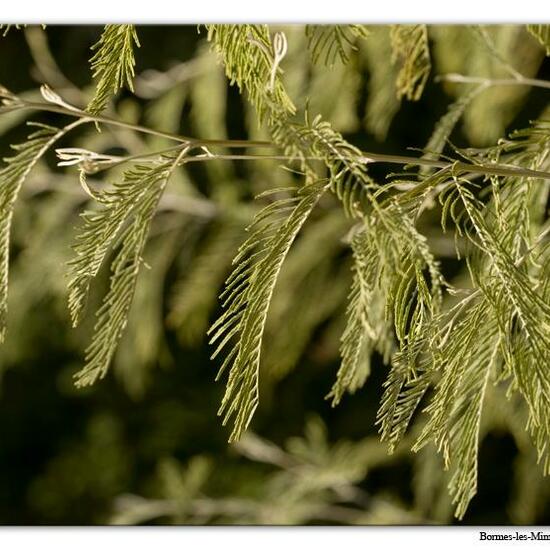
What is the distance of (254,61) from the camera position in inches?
33.6

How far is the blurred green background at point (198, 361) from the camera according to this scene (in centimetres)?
234

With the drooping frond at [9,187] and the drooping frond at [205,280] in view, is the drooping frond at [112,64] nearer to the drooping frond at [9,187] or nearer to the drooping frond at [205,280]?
the drooping frond at [9,187]

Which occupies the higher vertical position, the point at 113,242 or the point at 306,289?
the point at 113,242

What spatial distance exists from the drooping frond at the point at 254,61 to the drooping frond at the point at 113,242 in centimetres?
8

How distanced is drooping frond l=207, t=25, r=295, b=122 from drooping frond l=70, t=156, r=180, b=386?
8 cm

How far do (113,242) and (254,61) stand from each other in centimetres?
18

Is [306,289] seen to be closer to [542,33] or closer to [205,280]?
[205,280]

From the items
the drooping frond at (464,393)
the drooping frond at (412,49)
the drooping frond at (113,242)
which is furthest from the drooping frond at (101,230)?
the drooping frond at (412,49)

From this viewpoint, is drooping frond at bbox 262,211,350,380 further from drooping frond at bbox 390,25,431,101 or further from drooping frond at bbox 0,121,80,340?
drooping frond at bbox 0,121,80,340

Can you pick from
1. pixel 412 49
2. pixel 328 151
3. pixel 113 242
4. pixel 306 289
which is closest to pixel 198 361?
pixel 306 289

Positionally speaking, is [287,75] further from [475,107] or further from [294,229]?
[294,229]

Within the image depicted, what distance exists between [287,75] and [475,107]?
1.21 feet

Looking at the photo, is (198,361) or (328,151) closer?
(328,151)
